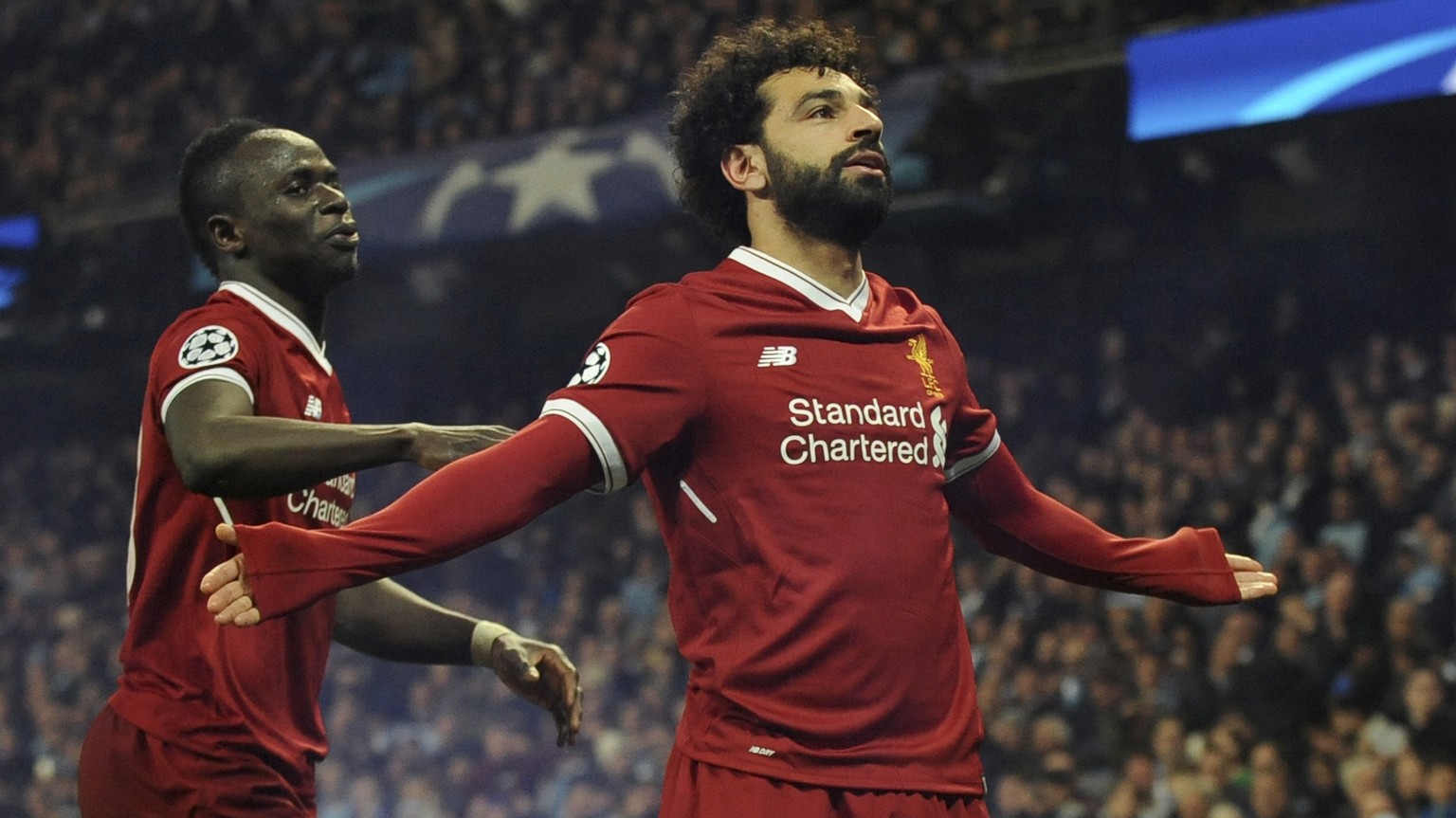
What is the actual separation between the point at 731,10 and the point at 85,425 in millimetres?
9207

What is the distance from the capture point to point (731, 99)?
3.31 m

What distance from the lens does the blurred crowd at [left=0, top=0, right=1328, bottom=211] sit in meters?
12.1

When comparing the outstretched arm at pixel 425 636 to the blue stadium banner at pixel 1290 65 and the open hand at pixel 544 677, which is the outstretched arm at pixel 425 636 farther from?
the blue stadium banner at pixel 1290 65

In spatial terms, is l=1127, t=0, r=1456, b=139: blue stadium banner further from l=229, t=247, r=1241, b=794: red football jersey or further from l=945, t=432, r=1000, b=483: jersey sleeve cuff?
l=229, t=247, r=1241, b=794: red football jersey

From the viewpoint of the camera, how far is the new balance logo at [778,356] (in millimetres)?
2889

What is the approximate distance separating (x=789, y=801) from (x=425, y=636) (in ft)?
4.25

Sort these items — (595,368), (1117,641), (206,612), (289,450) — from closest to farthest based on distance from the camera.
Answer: (595,368) → (289,450) → (206,612) → (1117,641)

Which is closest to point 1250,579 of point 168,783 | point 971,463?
point 971,463

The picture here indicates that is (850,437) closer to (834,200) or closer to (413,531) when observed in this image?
(834,200)

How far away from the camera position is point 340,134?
1538 cm

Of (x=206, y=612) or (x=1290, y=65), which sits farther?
(x=1290, y=65)

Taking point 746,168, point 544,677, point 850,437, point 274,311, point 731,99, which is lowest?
point 544,677

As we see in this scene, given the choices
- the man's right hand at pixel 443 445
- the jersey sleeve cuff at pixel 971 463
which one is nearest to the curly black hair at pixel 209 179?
the man's right hand at pixel 443 445

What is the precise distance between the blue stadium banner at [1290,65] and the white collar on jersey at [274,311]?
8365mm
